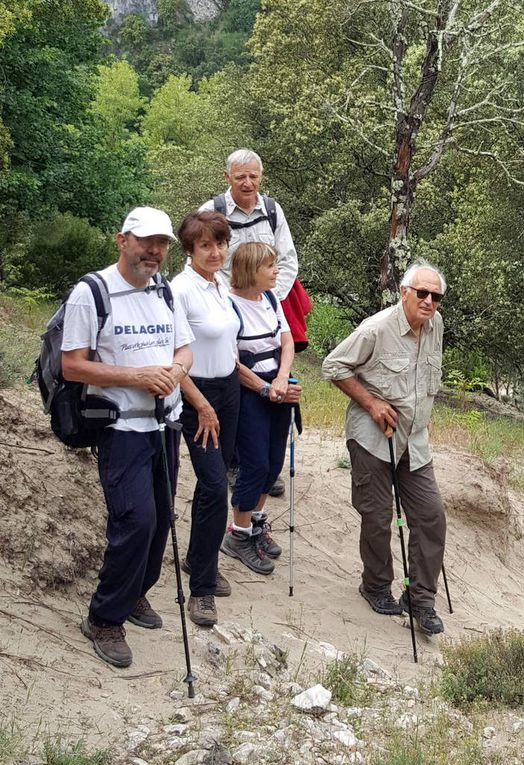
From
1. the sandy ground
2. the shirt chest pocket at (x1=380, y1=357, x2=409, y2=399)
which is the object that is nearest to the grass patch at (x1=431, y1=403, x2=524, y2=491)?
the sandy ground

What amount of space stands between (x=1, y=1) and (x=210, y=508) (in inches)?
519

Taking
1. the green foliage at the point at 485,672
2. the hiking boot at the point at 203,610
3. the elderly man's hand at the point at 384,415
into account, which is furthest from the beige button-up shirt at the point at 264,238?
the green foliage at the point at 485,672

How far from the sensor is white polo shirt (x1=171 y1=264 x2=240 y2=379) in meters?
4.95

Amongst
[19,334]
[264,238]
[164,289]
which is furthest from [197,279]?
[19,334]

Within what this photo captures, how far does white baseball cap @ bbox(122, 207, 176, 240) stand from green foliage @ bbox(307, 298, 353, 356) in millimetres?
21088

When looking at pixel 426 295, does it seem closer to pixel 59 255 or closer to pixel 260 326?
pixel 260 326

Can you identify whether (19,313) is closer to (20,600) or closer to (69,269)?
(69,269)

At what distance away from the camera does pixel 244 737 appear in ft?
12.9

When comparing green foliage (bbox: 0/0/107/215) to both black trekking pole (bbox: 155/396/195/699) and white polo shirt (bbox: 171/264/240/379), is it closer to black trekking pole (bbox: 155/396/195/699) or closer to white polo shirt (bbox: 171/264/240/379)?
white polo shirt (bbox: 171/264/240/379)

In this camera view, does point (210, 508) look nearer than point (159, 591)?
Yes

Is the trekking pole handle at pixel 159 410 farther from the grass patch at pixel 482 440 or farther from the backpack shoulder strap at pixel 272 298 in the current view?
the grass patch at pixel 482 440

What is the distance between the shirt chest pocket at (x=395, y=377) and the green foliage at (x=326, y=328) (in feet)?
64.2

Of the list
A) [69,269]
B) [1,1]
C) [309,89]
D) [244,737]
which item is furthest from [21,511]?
[69,269]

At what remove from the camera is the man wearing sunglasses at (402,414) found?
18.4ft
